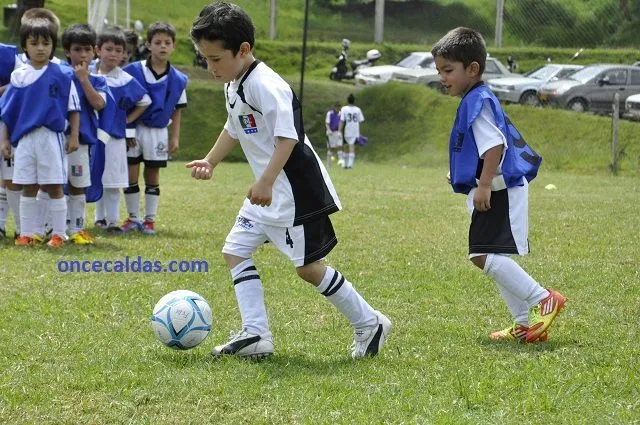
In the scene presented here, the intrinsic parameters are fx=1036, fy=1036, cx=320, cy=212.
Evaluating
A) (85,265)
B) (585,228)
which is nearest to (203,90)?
(585,228)

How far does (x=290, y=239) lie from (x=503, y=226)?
1.19 metres

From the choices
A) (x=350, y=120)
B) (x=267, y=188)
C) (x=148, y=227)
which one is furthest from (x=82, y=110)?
(x=350, y=120)

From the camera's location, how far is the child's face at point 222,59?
4.75 meters

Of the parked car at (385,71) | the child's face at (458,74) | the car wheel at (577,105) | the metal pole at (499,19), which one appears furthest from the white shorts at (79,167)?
the metal pole at (499,19)

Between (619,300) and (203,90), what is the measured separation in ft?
76.5

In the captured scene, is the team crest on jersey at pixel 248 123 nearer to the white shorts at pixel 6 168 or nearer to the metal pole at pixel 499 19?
→ the white shorts at pixel 6 168

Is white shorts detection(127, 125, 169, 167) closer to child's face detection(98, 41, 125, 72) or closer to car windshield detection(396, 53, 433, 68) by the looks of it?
child's face detection(98, 41, 125, 72)

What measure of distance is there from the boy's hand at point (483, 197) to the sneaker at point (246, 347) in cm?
127

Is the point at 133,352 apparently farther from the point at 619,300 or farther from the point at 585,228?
the point at 585,228

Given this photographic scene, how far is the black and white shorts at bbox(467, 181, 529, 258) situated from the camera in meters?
5.32

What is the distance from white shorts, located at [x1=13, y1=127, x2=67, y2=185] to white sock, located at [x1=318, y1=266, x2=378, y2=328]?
14.1ft

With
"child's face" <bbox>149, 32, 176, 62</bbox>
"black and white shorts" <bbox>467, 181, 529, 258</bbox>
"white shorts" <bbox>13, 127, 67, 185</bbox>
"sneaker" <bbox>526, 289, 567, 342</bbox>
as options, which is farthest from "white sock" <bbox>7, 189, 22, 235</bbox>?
"sneaker" <bbox>526, 289, 567, 342</bbox>

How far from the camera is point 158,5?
44500 mm

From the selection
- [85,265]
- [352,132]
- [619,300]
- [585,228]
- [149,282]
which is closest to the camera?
[619,300]
